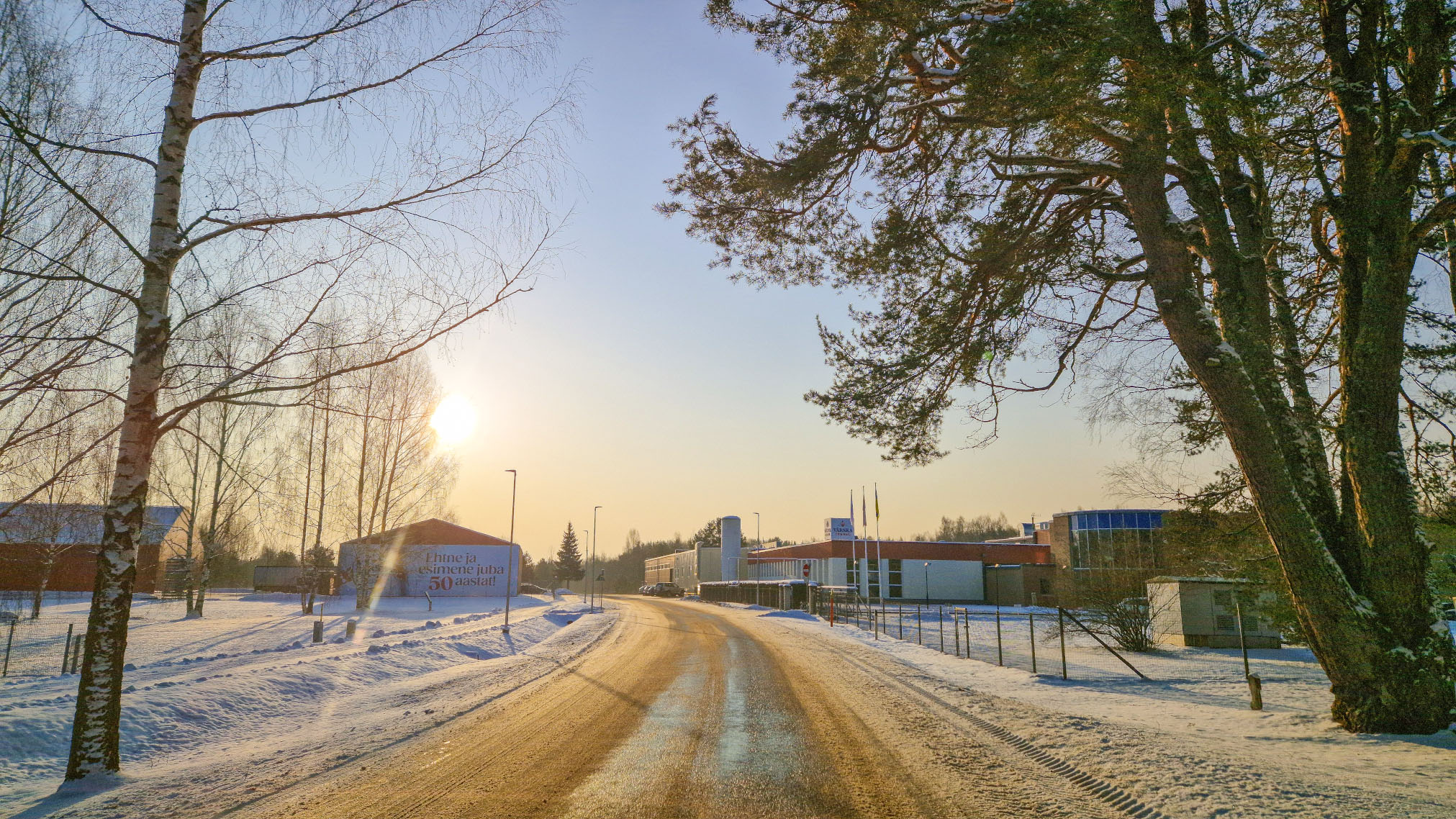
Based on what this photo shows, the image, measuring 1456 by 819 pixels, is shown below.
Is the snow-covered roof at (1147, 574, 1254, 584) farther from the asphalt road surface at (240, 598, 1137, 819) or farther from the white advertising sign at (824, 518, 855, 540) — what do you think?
the white advertising sign at (824, 518, 855, 540)

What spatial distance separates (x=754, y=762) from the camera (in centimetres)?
693

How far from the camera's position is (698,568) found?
93500 millimetres

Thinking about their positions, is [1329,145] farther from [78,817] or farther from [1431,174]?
[78,817]

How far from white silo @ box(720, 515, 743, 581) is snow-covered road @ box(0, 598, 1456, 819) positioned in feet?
223

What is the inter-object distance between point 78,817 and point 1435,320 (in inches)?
627

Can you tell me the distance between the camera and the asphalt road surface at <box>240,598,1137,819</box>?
18.2 feet

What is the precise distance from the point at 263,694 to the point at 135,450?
596cm

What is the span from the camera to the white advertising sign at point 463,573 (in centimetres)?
5230

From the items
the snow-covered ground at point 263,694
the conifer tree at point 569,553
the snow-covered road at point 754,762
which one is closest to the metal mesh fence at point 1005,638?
the snow-covered road at point 754,762

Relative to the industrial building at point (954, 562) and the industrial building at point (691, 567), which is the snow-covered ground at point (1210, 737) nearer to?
the industrial building at point (954, 562)

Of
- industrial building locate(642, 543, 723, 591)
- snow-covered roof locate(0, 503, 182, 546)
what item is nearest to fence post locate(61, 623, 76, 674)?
snow-covered roof locate(0, 503, 182, 546)

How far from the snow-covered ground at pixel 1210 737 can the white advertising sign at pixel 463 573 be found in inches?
1717

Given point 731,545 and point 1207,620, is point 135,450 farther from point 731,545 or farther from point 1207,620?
point 731,545

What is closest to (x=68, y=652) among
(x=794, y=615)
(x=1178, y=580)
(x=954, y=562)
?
(x=1178, y=580)
